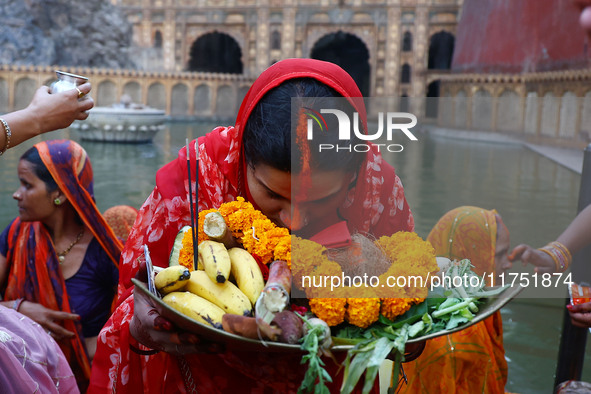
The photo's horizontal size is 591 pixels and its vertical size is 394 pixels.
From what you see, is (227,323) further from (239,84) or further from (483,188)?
(239,84)

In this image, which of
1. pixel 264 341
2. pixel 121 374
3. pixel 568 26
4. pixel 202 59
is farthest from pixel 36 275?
pixel 202 59

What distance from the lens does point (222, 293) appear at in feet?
3.69

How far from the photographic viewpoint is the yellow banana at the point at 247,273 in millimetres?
1138

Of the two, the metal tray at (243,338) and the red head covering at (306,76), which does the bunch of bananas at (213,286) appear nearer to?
the metal tray at (243,338)

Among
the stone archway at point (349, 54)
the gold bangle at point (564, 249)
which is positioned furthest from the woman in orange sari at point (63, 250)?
the stone archway at point (349, 54)

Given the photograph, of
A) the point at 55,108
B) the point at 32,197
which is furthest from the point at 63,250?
the point at 55,108

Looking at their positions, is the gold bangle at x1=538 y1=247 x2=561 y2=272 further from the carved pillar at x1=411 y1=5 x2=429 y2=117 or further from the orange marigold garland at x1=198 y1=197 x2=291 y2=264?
the carved pillar at x1=411 y1=5 x2=429 y2=117

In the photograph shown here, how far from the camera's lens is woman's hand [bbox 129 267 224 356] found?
109 cm

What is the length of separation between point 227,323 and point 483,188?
7544mm

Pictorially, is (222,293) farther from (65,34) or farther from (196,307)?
(65,34)

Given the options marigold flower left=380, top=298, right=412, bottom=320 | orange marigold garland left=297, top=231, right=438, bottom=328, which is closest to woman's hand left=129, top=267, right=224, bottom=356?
orange marigold garland left=297, top=231, right=438, bottom=328

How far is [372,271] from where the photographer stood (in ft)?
3.83

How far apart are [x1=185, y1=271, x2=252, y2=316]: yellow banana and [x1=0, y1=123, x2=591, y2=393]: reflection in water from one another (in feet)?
2.17

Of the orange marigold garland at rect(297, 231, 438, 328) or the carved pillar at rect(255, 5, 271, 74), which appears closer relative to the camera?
the orange marigold garland at rect(297, 231, 438, 328)
